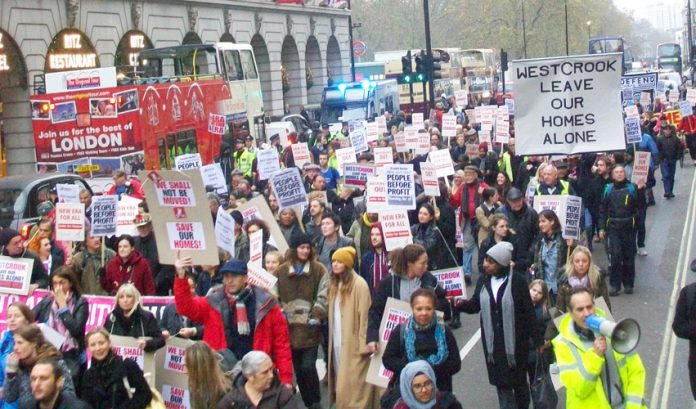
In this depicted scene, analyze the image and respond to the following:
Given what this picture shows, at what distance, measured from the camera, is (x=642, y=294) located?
14289mm

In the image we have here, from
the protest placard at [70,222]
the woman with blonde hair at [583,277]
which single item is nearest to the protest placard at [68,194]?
the protest placard at [70,222]

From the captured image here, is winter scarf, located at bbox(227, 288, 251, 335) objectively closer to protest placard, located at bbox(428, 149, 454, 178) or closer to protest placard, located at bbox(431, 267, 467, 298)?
protest placard, located at bbox(431, 267, 467, 298)

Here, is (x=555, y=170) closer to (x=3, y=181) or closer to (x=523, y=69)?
(x=523, y=69)

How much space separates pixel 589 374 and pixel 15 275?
18.3 ft

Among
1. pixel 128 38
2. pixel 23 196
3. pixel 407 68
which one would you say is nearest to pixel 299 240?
pixel 23 196

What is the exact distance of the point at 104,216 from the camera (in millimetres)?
12391

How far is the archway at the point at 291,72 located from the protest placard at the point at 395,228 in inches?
1736

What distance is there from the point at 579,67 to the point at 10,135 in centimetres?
2379

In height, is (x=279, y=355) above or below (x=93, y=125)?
below

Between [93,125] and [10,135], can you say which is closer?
[93,125]

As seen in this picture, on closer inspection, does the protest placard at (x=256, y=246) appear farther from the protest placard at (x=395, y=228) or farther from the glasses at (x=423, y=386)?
the glasses at (x=423, y=386)

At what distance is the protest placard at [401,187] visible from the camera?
43.4ft

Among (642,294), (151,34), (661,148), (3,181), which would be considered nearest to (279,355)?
(642,294)

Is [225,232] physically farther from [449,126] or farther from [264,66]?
[264,66]
